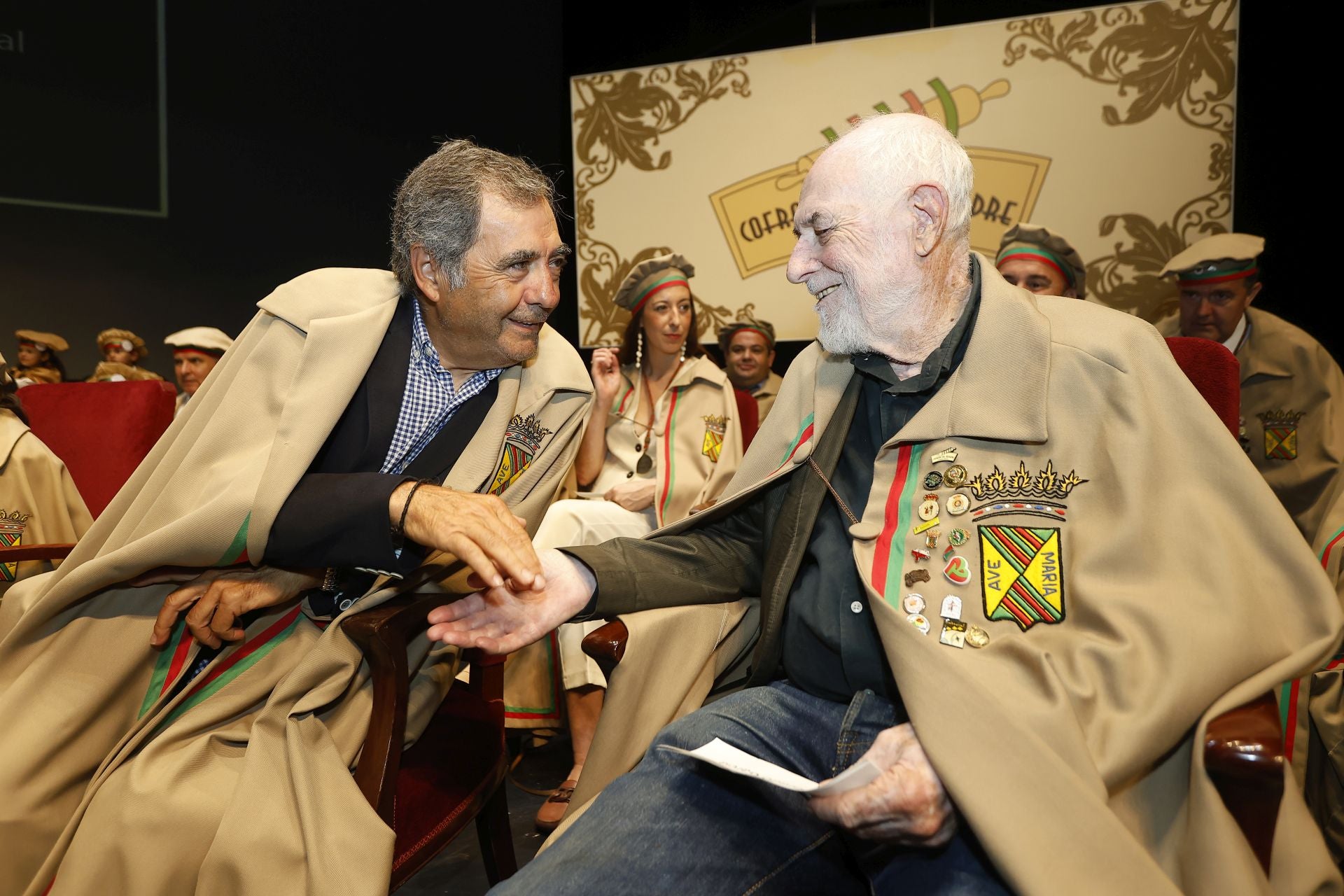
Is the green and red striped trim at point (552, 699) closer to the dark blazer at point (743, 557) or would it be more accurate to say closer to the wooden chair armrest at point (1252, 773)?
the dark blazer at point (743, 557)

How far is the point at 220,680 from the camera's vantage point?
1824 millimetres

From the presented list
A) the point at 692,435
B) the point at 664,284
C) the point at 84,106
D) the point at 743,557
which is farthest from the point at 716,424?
the point at 84,106

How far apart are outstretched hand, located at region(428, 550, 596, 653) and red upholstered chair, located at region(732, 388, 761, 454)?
2.77 metres

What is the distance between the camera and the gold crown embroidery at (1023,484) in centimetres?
147

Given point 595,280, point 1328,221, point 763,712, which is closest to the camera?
point 763,712

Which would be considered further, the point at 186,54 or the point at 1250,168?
the point at 186,54

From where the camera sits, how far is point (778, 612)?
5.34 ft

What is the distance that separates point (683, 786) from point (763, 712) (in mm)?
198

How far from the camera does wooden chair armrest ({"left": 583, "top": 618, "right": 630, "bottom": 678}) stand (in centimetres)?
158

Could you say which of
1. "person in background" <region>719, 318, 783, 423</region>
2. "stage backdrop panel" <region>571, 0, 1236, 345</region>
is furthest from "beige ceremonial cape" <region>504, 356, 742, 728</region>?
"stage backdrop panel" <region>571, 0, 1236, 345</region>

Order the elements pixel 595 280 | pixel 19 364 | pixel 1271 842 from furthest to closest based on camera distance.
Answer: pixel 595 280 < pixel 19 364 < pixel 1271 842

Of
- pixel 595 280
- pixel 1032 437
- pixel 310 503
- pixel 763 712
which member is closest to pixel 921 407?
pixel 1032 437

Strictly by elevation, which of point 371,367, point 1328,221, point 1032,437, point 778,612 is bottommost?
point 778,612

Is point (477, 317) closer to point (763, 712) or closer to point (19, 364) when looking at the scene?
point (763, 712)
